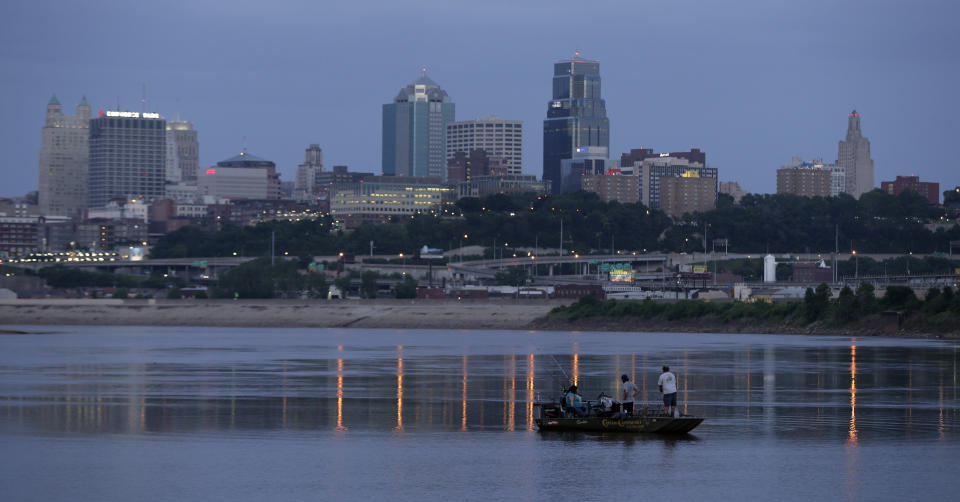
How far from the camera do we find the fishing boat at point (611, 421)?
4241 cm

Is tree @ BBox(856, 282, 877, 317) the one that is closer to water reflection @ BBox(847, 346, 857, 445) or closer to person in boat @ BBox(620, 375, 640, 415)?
water reflection @ BBox(847, 346, 857, 445)

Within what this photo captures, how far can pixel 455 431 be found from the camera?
4450cm

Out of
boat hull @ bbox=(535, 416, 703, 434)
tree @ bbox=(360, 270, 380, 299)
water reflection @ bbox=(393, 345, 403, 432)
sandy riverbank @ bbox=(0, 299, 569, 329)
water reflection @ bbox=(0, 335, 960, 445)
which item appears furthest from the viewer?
tree @ bbox=(360, 270, 380, 299)

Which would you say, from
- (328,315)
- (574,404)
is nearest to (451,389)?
(574,404)

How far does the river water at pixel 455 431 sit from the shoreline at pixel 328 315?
181 feet

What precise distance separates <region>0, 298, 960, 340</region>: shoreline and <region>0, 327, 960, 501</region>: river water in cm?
5530

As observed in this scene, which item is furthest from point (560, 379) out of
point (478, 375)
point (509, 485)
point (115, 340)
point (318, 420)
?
point (115, 340)

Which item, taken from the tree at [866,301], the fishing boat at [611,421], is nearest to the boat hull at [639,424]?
the fishing boat at [611,421]

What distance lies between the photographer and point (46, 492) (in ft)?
109

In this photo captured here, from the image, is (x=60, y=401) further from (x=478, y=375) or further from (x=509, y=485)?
(x=509, y=485)

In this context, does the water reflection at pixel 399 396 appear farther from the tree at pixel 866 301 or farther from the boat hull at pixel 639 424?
the tree at pixel 866 301

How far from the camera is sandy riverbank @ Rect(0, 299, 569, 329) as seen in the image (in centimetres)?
15050

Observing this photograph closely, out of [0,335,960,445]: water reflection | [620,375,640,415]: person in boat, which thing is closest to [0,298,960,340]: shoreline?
[0,335,960,445]: water reflection

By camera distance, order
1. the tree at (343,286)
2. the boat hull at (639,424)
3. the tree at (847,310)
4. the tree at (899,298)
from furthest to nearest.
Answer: the tree at (343,286), the tree at (847,310), the tree at (899,298), the boat hull at (639,424)
